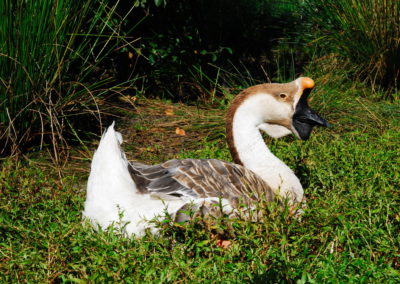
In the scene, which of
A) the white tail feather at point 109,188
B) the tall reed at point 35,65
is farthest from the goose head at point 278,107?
the tall reed at point 35,65

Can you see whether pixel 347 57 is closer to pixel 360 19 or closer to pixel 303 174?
pixel 360 19

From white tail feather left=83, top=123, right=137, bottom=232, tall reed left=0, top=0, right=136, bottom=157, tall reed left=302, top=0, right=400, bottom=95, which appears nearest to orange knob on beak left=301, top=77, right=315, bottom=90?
white tail feather left=83, top=123, right=137, bottom=232

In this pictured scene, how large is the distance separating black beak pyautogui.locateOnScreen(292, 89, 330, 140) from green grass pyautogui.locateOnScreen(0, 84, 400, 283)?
39 centimetres

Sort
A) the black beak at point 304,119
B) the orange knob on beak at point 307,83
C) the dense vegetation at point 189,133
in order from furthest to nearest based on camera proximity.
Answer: the black beak at point 304,119, the orange knob on beak at point 307,83, the dense vegetation at point 189,133

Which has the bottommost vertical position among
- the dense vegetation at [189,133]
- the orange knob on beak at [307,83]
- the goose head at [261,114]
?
the dense vegetation at [189,133]

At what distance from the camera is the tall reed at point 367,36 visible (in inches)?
290

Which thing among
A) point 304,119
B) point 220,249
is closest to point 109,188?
point 220,249

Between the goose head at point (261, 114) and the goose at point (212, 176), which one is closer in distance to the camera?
the goose at point (212, 176)

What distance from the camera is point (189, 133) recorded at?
6602 mm

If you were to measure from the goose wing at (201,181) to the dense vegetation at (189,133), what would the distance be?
35 centimetres

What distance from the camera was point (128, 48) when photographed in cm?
743

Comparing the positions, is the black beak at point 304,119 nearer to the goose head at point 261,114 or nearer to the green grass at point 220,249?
the goose head at point 261,114

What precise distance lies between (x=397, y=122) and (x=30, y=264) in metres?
4.89

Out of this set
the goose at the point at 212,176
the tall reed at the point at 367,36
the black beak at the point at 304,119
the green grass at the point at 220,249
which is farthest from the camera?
the tall reed at the point at 367,36
